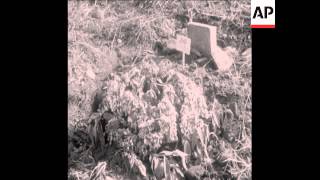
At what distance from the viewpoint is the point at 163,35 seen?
298cm

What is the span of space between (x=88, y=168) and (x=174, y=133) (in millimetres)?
516

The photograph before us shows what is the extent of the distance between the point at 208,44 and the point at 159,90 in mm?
359

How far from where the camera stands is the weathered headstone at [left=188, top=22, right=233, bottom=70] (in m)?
2.92

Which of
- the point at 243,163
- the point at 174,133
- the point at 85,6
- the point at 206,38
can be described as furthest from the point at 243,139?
the point at 85,6

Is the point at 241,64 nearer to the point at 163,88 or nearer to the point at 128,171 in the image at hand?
the point at 163,88

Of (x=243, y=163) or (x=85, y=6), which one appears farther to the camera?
(x=85, y=6)

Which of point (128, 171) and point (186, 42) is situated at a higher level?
point (186, 42)
